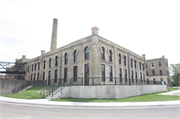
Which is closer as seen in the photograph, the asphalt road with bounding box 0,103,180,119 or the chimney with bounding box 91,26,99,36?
the asphalt road with bounding box 0,103,180,119

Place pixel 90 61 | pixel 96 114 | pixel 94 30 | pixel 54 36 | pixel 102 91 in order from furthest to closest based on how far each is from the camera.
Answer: pixel 54 36 → pixel 94 30 → pixel 90 61 → pixel 102 91 → pixel 96 114

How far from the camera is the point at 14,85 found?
2552 cm

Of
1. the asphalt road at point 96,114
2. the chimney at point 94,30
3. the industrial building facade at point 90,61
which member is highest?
the chimney at point 94,30

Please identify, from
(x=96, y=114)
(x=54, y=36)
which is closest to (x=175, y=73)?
(x=54, y=36)

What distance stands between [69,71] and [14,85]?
46.3ft

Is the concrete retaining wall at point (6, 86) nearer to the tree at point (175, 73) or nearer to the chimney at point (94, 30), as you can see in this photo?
the chimney at point (94, 30)

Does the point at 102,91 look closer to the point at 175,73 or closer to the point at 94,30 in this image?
the point at 94,30

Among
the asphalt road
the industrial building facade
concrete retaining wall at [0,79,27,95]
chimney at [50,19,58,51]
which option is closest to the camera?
the asphalt road

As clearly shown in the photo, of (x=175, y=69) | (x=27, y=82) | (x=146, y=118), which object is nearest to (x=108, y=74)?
(x=146, y=118)

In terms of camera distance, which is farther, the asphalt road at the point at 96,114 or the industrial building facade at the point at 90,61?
the industrial building facade at the point at 90,61

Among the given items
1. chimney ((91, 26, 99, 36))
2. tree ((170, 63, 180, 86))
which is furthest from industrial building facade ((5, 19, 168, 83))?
tree ((170, 63, 180, 86))

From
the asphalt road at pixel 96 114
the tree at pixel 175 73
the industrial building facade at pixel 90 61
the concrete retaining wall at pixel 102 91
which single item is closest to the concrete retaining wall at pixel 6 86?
the industrial building facade at pixel 90 61

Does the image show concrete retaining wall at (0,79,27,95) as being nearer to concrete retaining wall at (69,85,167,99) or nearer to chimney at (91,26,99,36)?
concrete retaining wall at (69,85,167,99)

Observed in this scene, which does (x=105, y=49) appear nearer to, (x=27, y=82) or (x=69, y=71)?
(x=69, y=71)
